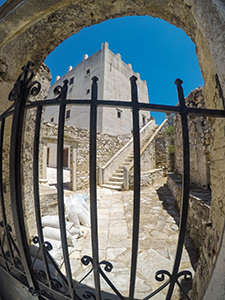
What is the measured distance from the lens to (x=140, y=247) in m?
2.32

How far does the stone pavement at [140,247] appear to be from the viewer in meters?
1.67

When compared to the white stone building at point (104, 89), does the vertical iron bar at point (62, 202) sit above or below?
below

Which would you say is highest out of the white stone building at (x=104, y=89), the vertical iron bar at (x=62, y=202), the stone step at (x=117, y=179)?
the white stone building at (x=104, y=89)

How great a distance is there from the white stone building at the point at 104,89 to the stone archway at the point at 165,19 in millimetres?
10327

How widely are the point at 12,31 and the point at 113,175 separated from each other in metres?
7.22

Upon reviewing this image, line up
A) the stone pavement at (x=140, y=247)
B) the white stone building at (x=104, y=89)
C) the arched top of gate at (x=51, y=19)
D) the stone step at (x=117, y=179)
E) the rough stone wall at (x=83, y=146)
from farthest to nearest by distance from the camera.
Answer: the white stone building at (x=104, y=89) → the stone step at (x=117, y=179) → the rough stone wall at (x=83, y=146) → the stone pavement at (x=140, y=247) → the arched top of gate at (x=51, y=19)

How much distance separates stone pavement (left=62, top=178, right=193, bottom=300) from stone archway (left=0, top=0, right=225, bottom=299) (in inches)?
31.4

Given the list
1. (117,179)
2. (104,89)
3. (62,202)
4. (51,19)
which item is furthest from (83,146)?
(104,89)

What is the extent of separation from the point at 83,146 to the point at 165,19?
6.98 meters

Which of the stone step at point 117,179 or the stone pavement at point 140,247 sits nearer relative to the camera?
the stone pavement at point 140,247

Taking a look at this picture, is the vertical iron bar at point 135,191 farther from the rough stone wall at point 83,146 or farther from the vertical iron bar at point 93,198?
the rough stone wall at point 83,146

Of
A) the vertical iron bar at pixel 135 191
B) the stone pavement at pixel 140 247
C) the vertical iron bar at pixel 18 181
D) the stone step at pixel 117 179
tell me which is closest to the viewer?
the vertical iron bar at pixel 135 191

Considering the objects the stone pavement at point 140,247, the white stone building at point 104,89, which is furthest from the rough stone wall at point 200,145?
the white stone building at point 104,89

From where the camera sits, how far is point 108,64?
14562 mm
